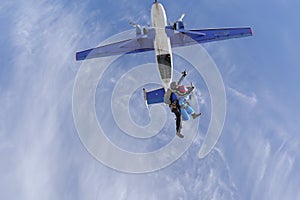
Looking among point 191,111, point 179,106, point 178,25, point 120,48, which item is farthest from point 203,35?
point 179,106

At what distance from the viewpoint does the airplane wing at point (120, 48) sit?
4203 centimetres

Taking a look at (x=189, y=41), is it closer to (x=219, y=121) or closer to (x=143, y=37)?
(x=143, y=37)

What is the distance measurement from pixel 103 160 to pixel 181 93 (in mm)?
13607

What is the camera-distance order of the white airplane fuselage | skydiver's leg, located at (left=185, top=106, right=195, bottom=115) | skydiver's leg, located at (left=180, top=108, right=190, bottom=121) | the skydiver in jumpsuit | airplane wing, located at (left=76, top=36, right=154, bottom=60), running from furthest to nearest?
1. airplane wing, located at (left=76, top=36, right=154, bottom=60)
2. the white airplane fuselage
3. skydiver's leg, located at (left=185, top=106, right=195, bottom=115)
4. skydiver's leg, located at (left=180, top=108, right=190, bottom=121)
5. the skydiver in jumpsuit

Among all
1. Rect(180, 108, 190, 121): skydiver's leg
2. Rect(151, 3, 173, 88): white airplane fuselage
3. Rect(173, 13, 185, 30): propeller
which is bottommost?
Rect(180, 108, 190, 121): skydiver's leg

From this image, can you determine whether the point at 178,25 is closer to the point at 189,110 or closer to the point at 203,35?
the point at 203,35

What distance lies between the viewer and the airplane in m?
40.2

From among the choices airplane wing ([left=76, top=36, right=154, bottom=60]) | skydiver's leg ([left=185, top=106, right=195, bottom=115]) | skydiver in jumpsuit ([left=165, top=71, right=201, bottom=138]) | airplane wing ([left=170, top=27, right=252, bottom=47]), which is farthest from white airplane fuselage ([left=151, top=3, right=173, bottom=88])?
skydiver's leg ([left=185, top=106, right=195, bottom=115])

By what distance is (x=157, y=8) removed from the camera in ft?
141

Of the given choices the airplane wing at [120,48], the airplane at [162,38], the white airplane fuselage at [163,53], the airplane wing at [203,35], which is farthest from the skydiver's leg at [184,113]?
the airplane wing at [203,35]

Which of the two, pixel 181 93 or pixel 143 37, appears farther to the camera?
pixel 143 37

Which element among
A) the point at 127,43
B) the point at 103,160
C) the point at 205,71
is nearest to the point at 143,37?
the point at 127,43

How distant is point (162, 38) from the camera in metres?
40.7

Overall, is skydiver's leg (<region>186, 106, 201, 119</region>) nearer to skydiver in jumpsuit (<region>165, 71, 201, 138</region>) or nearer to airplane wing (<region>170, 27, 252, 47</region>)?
skydiver in jumpsuit (<region>165, 71, 201, 138</region>)
